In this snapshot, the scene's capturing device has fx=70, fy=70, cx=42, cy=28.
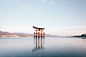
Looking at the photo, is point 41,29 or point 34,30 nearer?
point 34,30

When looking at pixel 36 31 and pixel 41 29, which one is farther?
pixel 41 29

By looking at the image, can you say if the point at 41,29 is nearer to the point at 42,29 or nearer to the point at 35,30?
the point at 42,29

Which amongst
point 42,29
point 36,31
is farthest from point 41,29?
point 36,31

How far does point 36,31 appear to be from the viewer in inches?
2084

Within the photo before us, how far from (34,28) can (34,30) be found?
1.71 metres

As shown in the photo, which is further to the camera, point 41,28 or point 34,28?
point 41,28

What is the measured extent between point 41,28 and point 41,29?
8.04 feet

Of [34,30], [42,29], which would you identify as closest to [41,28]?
[42,29]

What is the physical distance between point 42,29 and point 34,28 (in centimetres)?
806

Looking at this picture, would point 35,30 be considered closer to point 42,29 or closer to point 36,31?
point 36,31

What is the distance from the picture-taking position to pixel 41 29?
57.2 m

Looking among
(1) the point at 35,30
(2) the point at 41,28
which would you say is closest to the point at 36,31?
(1) the point at 35,30

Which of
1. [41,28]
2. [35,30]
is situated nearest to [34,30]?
[35,30]

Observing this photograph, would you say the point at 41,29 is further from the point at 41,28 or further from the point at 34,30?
the point at 34,30
